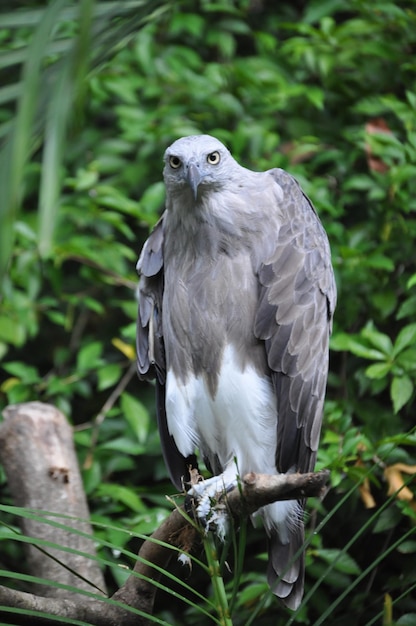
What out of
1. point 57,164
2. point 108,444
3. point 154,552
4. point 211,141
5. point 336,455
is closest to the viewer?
point 57,164

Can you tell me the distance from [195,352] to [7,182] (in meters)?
1.91

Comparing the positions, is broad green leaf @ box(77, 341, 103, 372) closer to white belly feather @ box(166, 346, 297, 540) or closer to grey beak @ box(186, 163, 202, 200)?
white belly feather @ box(166, 346, 297, 540)

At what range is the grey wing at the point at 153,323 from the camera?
11.6 ft

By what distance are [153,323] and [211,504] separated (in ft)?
2.86

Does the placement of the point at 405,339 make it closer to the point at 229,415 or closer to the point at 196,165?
the point at 229,415

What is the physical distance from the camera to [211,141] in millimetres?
3213

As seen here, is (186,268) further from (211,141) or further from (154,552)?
(154,552)

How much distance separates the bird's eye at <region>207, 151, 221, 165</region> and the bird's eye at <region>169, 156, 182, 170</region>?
0.12 m

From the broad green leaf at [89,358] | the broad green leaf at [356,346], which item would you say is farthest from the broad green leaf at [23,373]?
the broad green leaf at [356,346]

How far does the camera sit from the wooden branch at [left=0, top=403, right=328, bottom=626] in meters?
2.41

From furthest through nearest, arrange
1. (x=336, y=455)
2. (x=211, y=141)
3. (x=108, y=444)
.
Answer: (x=108, y=444)
(x=336, y=455)
(x=211, y=141)

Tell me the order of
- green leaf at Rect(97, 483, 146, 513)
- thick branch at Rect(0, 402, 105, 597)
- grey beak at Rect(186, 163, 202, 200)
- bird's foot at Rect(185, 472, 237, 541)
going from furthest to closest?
green leaf at Rect(97, 483, 146, 513) < thick branch at Rect(0, 402, 105, 597) < grey beak at Rect(186, 163, 202, 200) < bird's foot at Rect(185, 472, 237, 541)

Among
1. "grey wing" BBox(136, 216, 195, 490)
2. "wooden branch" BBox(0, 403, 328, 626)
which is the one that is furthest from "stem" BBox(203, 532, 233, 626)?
"grey wing" BBox(136, 216, 195, 490)

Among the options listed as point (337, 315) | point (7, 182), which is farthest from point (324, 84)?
point (7, 182)
